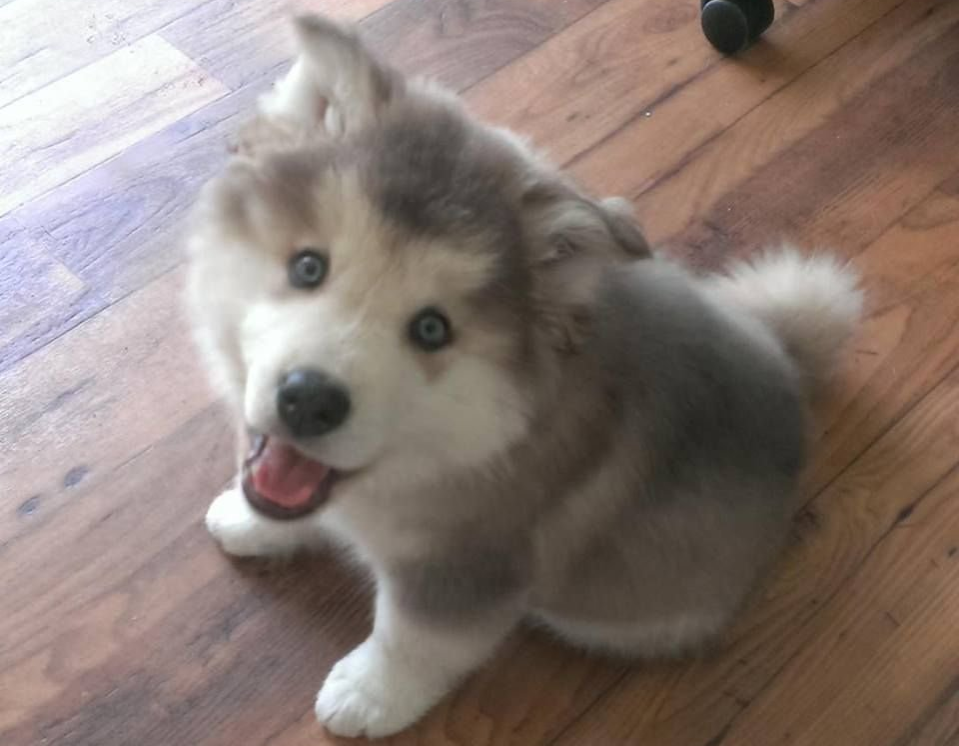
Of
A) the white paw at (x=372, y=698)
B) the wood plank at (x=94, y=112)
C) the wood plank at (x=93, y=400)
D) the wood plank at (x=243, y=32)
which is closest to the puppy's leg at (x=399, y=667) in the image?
the white paw at (x=372, y=698)

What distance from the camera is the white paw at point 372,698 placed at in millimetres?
1490

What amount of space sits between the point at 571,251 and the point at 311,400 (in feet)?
1.00

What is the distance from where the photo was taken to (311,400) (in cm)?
106

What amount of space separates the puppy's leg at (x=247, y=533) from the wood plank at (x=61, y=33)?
108cm

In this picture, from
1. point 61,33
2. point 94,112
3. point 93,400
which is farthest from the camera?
point 61,33

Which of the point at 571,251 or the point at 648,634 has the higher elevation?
the point at 571,251

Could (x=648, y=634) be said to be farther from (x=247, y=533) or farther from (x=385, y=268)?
(x=385, y=268)

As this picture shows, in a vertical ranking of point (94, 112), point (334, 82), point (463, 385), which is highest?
point (334, 82)

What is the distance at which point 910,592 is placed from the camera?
5.55 feet

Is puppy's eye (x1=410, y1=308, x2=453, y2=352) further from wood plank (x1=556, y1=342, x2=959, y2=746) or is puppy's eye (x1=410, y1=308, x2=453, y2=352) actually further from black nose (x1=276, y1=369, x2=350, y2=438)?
wood plank (x1=556, y1=342, x2=959, y2=746)

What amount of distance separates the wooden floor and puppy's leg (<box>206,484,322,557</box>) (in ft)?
0.10

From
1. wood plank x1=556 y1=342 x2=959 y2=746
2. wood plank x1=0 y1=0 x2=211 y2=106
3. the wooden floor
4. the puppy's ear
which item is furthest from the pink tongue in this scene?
wood plank x1=0 y1=0 x2=211 y2=106

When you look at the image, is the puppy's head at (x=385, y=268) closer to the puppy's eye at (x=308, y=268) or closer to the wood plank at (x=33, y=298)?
the puppy's eye at (x=308, y=268)

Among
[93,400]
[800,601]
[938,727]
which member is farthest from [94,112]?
[938,727]
